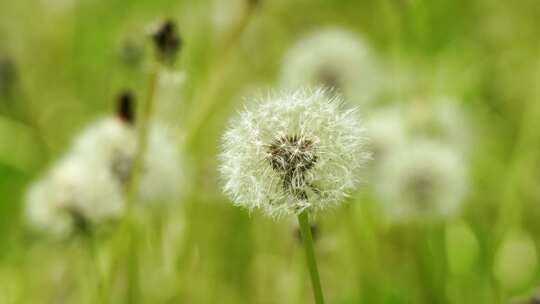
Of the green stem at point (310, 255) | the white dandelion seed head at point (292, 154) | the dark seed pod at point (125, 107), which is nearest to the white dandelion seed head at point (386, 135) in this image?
the dark seed pod at point (125, 107)

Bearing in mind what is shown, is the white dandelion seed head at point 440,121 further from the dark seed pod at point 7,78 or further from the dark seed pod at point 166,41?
the dark seed pod at point 7,78

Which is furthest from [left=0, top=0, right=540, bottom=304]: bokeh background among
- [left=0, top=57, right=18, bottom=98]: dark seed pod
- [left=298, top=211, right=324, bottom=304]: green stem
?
[left=298, top=211, right=324, bottom=304]: green stem

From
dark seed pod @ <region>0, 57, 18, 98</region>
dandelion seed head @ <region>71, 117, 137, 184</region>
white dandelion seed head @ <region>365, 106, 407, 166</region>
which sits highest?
dark seed pod @ <region>0, 57, 18, 98</region>

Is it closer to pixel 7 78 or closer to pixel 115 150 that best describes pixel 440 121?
pixel 115 150

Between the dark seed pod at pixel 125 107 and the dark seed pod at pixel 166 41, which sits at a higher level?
the dark seed pod at pixel 125 107

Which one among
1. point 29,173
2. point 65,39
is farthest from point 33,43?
point 29,173

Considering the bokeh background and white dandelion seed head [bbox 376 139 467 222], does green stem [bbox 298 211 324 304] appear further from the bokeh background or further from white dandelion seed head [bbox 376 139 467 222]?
white dandelion seed head [bbox 376 139 467 222]

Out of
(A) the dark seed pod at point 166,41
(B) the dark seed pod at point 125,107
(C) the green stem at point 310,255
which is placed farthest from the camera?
(B) the dark seed pod at point 125,107

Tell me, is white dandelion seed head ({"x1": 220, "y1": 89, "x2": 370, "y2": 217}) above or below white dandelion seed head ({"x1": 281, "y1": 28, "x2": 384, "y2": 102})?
below
